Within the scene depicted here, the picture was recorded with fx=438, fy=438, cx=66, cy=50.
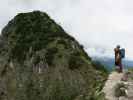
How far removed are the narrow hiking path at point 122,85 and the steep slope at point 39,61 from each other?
79.3 ft

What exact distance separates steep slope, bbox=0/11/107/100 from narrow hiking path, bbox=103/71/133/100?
79.3 ft

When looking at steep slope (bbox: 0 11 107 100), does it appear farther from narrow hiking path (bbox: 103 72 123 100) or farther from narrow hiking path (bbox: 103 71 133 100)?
narrow hiking path (bbox: 103 71 133 100)

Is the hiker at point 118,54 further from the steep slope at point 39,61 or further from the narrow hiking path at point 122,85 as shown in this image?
the steep slope at point 39,61

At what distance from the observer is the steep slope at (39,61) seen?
66.9m

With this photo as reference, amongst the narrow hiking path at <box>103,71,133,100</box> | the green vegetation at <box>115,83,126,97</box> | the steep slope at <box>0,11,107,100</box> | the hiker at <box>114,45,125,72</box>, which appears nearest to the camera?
the narrow hiking path at <box>103,71,133,100</box>

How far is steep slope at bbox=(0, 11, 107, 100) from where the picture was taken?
220 ft

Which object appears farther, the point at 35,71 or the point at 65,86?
the point at 35,71

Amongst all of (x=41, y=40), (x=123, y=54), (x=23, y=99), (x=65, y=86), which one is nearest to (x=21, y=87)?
(x=23, y=99)

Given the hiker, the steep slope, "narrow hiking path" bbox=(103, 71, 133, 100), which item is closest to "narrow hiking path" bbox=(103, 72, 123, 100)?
"narrow hiking path" bbox=(103, 71, 133, 100)

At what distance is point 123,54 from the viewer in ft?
112

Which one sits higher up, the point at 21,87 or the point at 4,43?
the point at 4,43

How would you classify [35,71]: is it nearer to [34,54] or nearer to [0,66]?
[34,54]

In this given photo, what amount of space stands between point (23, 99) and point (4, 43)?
18.4 meters

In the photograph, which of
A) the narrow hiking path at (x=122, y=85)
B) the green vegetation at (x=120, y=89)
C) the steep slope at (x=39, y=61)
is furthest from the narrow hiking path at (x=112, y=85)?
the steep slope at (x=39, y=61)
